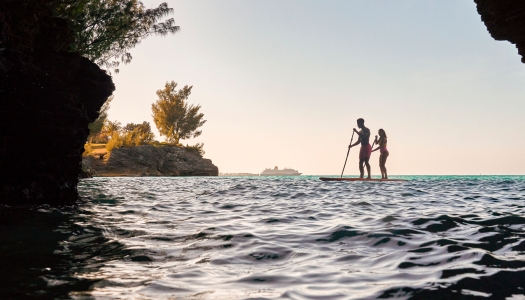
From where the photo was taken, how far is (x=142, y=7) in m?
19.4

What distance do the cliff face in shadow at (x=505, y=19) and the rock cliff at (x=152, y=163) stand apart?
29.0m

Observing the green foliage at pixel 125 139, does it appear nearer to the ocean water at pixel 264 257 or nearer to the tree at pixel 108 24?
the tree at pixel 108 24

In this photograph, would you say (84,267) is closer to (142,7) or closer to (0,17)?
(0,17)

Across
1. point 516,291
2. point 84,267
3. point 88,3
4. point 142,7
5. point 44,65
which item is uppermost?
point 142,7

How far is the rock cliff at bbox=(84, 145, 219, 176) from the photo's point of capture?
3309 centimetres

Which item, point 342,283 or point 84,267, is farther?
point 84,267

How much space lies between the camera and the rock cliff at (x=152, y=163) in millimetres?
33094

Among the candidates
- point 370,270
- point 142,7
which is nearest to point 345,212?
point 370,270

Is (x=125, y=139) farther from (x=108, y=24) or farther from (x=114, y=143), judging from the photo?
(x=108, y=24)

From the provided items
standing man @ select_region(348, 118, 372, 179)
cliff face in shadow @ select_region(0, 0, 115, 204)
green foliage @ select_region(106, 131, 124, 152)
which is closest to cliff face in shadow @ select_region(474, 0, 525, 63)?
cliff face in shadow @ select_region(0, 0, 115, 204)

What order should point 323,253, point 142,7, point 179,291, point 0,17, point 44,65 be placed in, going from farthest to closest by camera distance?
point 142,7 < point 44,65 < point 0,17 < point 323,253 < point 179,291

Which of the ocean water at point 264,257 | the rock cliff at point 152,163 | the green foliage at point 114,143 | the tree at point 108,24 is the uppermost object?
the tree at point 108,24

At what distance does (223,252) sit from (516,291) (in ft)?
7.02

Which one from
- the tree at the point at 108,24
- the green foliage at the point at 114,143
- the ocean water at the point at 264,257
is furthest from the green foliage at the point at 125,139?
the ocean water at the point at 264,257
